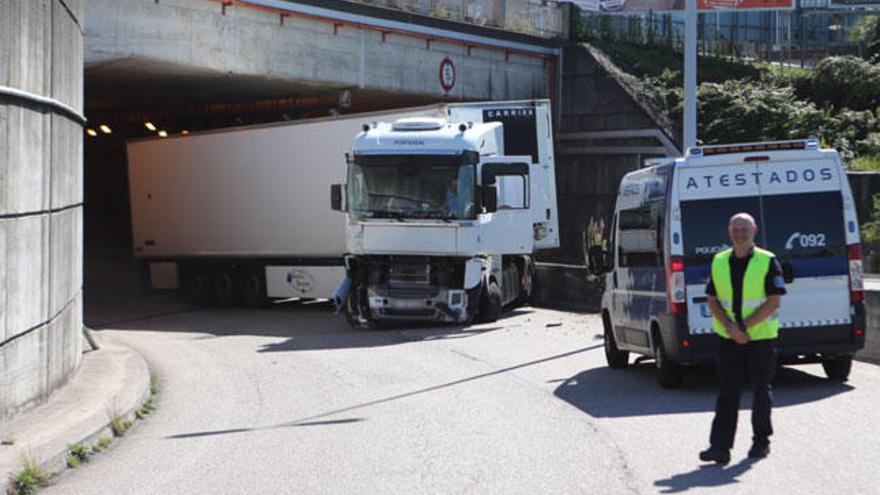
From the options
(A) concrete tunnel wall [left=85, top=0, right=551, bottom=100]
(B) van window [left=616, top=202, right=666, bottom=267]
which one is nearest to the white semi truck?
(A) concrete tunnel wall [left=85, top=0, right=551, bottom=100]

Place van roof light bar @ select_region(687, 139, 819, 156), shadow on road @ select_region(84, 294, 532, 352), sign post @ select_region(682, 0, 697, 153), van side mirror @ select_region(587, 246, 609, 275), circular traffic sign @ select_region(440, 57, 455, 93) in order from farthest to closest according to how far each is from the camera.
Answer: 1. circular traffic sign @ select_region(440, 57, 455, 93)
2. sign post @ select_region(682, 0, 697, 153)
3. shadow on road @ select_region(84, 294, 532, 352)
4. van side mirror @ select_region(587, 246, 609, 275)
5. van roof light bar @ select_region(687, 139, 819, 156)

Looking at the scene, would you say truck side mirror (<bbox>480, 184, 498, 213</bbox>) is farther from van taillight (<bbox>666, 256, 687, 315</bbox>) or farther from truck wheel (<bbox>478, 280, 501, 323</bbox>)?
van taillight (<bbox>666, 256, 687, 315</bbox>)

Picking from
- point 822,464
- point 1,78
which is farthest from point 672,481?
point 1,78

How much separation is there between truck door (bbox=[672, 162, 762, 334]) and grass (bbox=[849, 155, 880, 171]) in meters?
19.9

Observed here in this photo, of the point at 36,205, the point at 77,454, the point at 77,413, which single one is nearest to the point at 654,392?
the point at 77,413

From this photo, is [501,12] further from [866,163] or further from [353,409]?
[353,409]

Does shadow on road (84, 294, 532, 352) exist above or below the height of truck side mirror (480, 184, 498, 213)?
below

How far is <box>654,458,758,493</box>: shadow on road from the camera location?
8.19 m

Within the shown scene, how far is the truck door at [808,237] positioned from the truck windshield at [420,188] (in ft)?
31.2

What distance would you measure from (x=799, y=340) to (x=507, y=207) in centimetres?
1061

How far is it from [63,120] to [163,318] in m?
13.4

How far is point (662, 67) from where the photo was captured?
3853 cm

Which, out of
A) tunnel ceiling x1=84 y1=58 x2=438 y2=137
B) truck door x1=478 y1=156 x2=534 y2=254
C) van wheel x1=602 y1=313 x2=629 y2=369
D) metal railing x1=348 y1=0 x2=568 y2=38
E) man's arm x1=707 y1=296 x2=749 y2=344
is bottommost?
van wheel x1=602 y1=313 x2=629 y2=369

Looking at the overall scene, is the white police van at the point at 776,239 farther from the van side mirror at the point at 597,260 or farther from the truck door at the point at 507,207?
the truck door at the point at 507,207
